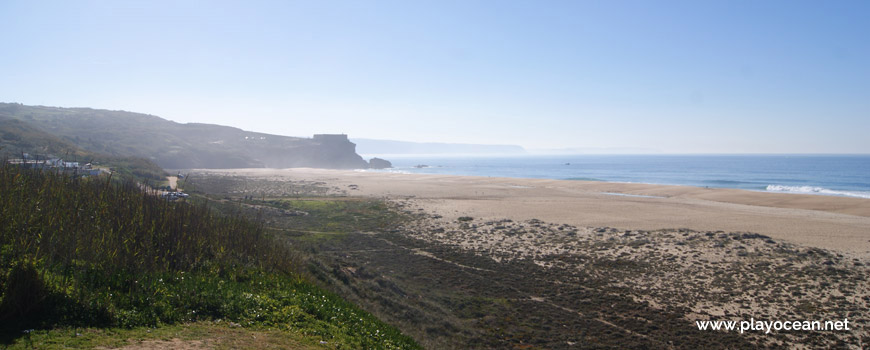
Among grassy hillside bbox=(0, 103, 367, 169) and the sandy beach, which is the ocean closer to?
the sandy beach

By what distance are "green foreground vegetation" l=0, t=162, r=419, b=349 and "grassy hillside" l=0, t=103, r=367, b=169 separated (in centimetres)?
7570

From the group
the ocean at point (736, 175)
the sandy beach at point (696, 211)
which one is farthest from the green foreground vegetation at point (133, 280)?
the ocean at point (736, 175)

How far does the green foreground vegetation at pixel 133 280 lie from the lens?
19.0 ft

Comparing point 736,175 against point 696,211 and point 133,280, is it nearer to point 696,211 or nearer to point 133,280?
point 696,211

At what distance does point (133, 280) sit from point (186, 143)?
109585 millimetres

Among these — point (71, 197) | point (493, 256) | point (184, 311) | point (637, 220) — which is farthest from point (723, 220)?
point (71, 197)

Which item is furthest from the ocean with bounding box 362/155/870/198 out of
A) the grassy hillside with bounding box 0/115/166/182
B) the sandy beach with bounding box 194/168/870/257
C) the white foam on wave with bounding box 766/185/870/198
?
the grassy hillside with bounding box 0/115/166/182

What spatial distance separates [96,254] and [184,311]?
223 cm

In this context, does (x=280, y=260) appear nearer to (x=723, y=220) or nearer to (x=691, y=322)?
(x=691, y=322)

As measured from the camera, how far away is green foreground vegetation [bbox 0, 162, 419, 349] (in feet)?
19.0

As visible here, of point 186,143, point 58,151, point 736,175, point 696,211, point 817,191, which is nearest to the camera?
Answer: point 696,211

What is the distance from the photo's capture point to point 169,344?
5801 mm

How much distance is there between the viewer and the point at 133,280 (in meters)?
7.27

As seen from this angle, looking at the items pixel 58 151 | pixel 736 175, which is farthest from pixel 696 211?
pixel 58 151
